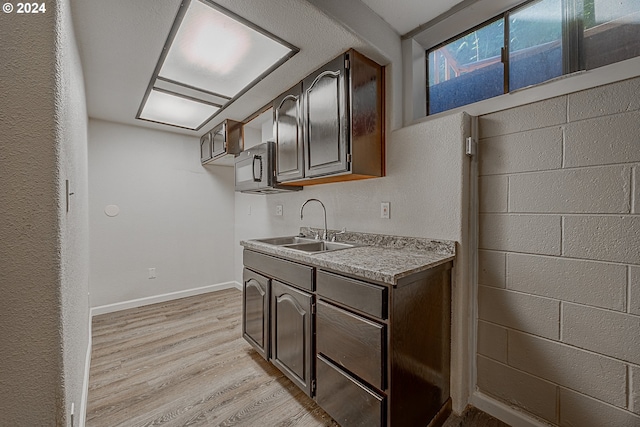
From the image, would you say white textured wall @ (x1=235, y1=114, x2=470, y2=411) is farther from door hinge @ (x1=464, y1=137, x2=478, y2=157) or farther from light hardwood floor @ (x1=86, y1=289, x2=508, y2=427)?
light hardwood floor @ (x1=86, y1=289, x2=508, y2=427)

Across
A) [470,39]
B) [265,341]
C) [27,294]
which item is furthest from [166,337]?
[470,39]

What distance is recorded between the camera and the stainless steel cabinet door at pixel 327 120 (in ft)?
5.80

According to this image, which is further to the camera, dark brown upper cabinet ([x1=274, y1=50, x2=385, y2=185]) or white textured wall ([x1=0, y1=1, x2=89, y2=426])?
dark brown upper cabinet ([x1=274, y1=50, x2=385, y2=185])

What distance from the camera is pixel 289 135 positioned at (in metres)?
2.30

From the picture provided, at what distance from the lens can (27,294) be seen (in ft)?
2.54

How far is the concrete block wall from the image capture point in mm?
1164

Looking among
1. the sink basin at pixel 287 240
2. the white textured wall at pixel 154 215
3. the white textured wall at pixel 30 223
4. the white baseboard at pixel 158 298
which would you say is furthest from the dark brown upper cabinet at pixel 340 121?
the white baseboard at pixel 158 298

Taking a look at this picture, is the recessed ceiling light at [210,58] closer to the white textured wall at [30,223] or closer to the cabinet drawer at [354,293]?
the white textured wall at [30,223]

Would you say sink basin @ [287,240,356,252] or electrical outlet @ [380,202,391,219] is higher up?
electrical outlet @ [380,202,391,219]

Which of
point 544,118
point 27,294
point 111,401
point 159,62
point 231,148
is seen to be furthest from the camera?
point 231,148

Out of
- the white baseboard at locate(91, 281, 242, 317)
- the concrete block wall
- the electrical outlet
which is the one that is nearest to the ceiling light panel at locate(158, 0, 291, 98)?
the electrical outlet

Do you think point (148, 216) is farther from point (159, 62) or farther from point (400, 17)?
point (400, 17)

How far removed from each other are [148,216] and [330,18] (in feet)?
10.4

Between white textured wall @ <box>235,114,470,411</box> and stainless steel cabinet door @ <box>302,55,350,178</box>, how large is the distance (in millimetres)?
368
